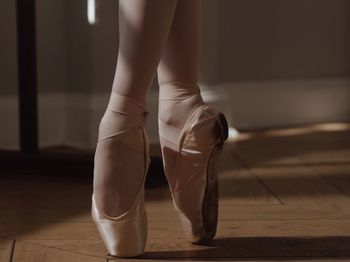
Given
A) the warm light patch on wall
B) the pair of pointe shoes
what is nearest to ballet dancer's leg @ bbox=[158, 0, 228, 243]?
the pair of pointe shoes

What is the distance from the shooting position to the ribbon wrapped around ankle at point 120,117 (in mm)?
761

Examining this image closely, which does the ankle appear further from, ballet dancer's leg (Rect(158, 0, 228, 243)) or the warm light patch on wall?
the warm light patch on wall

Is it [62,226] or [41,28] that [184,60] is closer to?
[62,226]

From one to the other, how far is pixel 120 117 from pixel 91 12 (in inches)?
33.6

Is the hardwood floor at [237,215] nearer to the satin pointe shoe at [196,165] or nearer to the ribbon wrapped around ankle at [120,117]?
the satin pointe shoe at [196,165]

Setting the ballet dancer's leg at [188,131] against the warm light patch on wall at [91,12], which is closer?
the ballet dancer's leg at [188,131]

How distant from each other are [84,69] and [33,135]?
36 cm

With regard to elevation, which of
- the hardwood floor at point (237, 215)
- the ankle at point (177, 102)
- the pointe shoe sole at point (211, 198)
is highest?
the ankle at point (177, 102)

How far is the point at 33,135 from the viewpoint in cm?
128

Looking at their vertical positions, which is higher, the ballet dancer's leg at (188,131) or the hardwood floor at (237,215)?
the ballet dancer's leg at (188,131)

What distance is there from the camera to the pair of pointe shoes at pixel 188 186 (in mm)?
771

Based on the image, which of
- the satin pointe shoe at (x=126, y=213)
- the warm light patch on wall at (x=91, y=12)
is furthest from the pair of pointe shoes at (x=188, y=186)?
the warm light patch on wall at (x=91, y=12)

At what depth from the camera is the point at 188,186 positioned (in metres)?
0.82

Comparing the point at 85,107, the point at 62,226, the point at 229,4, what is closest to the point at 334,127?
the point at 229,4
